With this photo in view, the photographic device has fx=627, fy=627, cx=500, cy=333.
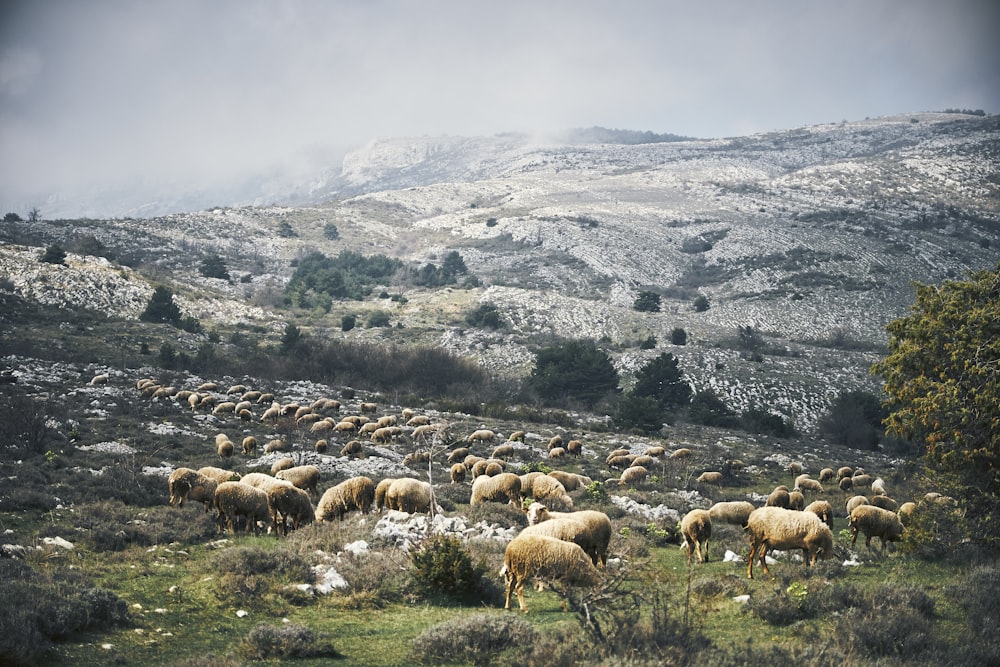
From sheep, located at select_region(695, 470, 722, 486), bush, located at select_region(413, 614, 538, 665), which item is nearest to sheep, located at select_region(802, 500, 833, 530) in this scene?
bush, located at select_region(413, 614, 538, 665)

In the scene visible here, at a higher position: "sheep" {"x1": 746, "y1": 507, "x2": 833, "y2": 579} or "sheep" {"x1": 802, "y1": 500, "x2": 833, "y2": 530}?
"sheep" {"x1": 746, "y1": 507, "x2": 833, "y2": 579}

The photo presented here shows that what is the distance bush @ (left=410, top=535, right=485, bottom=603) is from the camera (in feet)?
35.1

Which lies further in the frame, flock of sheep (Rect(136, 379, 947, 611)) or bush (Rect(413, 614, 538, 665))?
flock of sheep (Rect(136, 379, 947, 611))

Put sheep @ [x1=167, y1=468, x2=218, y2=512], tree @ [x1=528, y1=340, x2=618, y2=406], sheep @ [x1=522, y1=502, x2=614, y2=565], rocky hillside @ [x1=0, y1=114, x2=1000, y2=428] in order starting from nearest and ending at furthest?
sheep @ [x1=522, y1=502, x2=614, y2=565], sheep @ [x1=167, y1=468, x2=218, y2=512], tree @ [x1=528, y1=340, x2=618, y2=406], rocky hillside @ [x1=0, y1=114, x2=1000, y2=428]

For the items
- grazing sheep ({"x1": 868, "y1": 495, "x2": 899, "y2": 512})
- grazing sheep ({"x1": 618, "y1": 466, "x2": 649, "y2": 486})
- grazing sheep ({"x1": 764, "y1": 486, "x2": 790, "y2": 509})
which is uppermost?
grazing sheep ({"x1": 868, "y1": 495, "x2": 899, "y2": 512})

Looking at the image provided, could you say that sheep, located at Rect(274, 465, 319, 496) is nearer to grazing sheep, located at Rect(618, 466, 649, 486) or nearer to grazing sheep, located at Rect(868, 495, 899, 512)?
grazing sheep, located at Rect(618, 466, 649, 486)

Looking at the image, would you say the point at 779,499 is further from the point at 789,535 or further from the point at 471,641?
the point at 471,641

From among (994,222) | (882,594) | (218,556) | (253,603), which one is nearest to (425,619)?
(253,603)

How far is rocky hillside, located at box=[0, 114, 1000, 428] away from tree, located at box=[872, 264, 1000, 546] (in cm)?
3914

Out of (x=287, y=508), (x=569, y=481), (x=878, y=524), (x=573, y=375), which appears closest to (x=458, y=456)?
(x=569, y=481)

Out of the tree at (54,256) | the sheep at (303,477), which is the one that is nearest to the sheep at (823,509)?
the sheep at (303,477)

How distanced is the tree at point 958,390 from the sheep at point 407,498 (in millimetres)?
11089

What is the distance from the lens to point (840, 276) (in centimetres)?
9000

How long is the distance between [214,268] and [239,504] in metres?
83.3
